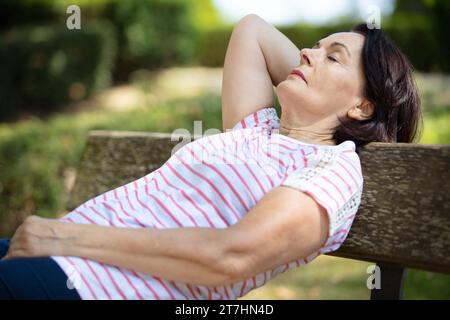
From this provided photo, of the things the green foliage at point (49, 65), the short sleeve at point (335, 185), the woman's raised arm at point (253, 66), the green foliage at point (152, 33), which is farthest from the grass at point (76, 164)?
the green foliage at point (152, 33)

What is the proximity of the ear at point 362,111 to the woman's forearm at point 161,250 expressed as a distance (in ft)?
2.49

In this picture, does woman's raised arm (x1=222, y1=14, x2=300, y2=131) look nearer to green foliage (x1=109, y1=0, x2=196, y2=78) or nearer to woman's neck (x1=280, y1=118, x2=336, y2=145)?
woman's neck (x1=280, y1=118, x2=336, y2=145)

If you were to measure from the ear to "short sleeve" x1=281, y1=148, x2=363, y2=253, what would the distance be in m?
0.28

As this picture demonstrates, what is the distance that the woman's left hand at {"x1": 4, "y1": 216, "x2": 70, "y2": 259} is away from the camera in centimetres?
193

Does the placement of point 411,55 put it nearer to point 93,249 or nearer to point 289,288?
point 289,288

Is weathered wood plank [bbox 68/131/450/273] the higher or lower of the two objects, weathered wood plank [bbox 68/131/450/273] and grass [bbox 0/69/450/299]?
the higher

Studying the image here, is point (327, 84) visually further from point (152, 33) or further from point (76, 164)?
point (152, 33)

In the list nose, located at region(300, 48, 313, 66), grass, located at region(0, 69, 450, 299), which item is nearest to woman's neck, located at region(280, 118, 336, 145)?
nose, located at region(300, 48, 313, 66)

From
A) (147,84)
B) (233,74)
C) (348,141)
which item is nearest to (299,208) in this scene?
(348,141)

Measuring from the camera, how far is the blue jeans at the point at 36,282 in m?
1.89

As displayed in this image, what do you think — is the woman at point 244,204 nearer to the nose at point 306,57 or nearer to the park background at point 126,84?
the nose at point 306,57

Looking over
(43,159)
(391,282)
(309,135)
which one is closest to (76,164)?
(43,159)
